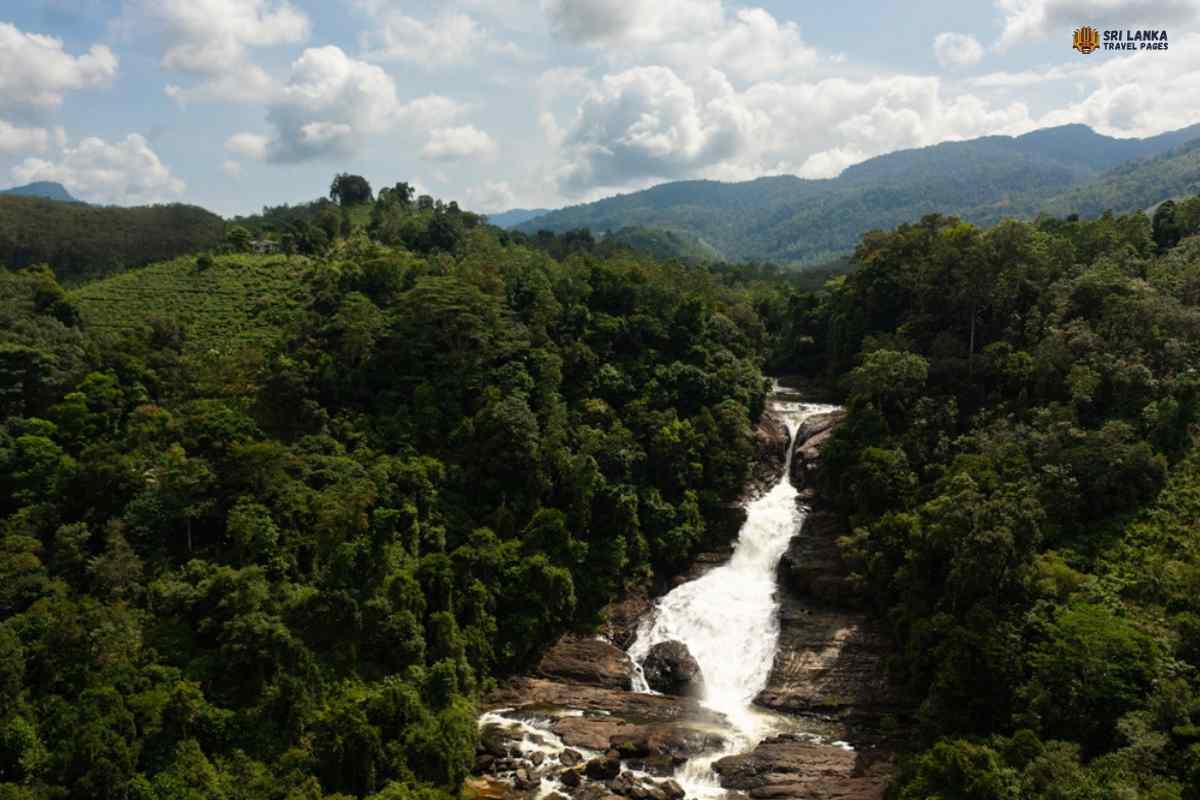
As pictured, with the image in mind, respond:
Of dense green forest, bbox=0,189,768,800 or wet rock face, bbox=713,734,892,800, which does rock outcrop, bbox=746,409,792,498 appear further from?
wet rock face, bbox=713,734,892,800

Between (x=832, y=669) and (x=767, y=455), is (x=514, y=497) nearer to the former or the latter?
(x=767, y=455)

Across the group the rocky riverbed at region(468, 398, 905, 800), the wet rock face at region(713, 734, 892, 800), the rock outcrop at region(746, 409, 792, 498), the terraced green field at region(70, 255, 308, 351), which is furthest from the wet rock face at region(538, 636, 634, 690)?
the terraced green field at region(70, 255, 308, 351)

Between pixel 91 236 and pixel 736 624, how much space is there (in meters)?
61.6

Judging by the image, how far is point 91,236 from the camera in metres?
63.4

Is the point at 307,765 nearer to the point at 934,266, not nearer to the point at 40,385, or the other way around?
the point at 40,385

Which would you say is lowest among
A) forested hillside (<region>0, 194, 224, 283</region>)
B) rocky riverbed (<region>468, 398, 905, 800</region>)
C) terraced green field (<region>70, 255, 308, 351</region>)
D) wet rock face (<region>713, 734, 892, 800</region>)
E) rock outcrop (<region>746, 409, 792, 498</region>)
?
wet rock face (<region>713, 734, 892, 800</region>)

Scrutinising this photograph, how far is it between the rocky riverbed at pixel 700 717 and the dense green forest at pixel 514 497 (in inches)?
62.2

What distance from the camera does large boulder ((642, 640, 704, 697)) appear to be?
108 ft

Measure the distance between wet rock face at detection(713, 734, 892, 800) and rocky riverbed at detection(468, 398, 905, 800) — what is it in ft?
0.15

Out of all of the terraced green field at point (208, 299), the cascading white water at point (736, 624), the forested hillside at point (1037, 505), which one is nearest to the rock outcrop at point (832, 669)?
the cascading white water at point (736, 624)

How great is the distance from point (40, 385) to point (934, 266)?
49.2m

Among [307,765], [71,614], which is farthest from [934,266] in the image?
[71,614]

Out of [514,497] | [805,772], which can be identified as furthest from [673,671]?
[514,497]

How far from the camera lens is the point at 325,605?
28.4 meters
